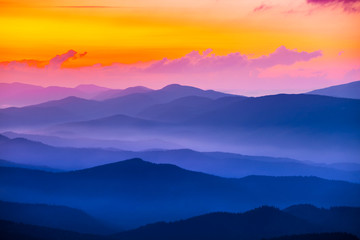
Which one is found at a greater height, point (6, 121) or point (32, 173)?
point (6, 121)

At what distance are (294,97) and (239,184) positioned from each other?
81.3 metres

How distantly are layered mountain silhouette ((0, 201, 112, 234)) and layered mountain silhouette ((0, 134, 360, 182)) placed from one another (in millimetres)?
32049

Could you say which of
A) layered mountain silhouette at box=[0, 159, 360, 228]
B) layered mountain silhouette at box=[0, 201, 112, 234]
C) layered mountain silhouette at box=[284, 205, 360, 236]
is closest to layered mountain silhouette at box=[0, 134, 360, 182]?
layered mountain silhouette at box=[0, 159, 360, 228]

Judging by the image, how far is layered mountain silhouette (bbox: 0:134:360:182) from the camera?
101 metres

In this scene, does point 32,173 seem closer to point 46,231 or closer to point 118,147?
point 46,231

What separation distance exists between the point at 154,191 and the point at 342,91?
9142cm

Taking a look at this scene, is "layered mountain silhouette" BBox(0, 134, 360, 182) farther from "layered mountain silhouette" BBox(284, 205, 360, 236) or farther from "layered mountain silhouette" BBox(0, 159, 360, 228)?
"layered mountain silhouette" BBox(284, 205, 360, 236)

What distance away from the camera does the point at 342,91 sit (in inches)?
6245

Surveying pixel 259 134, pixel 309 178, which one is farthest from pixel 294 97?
pixel 309 178

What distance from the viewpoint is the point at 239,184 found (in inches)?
3442

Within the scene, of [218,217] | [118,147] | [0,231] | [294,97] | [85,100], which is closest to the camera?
[0,231]

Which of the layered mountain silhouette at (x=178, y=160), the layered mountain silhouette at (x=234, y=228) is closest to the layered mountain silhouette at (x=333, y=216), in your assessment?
the layered mountain silhouette at (x=234, y=228)

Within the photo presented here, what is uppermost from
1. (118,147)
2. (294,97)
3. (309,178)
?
(294,97)

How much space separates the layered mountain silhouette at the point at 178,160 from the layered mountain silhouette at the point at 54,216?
32.0 meters
